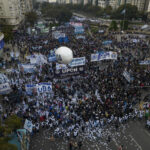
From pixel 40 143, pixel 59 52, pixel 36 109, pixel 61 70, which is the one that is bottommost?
pixel 40 143

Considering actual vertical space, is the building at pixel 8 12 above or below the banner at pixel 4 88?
above

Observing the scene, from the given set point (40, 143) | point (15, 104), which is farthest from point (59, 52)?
point (40, 143)

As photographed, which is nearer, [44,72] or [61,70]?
[61,70]

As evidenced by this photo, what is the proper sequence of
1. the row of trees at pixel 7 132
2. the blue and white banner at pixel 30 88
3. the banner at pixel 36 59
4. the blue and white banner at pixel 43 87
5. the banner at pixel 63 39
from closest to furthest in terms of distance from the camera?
1. the row of trees at pixel 7 132
2. the blue and white banner at pixel 43 87
3. the blue and white banner at pixel 30 88
4. the banner at pixel 36 59
5. the banner at pixel 63 39

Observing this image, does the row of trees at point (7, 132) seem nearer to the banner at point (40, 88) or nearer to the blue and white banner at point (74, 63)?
the banner at point (40, 88)

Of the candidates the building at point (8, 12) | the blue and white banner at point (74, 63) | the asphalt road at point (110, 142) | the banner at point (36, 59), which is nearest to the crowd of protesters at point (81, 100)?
the asphalt road at point (110, 142)

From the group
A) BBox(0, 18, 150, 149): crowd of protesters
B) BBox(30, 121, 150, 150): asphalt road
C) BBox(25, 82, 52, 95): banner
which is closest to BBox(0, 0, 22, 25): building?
BBox(0, 18, 150, 149): crowd of protesters

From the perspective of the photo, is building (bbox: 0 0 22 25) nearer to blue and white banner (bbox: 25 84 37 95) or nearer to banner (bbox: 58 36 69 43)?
banner (bbox: 58 36 69 43)

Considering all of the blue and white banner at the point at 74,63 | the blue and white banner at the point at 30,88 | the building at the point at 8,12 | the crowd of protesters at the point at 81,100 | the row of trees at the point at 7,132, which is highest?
the building at the point at 8,12

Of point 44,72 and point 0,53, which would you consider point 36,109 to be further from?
point 0,53

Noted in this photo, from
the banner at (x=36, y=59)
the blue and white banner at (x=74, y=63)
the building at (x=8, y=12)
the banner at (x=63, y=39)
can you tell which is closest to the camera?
the blue and white banner at (x=74, y=63)
